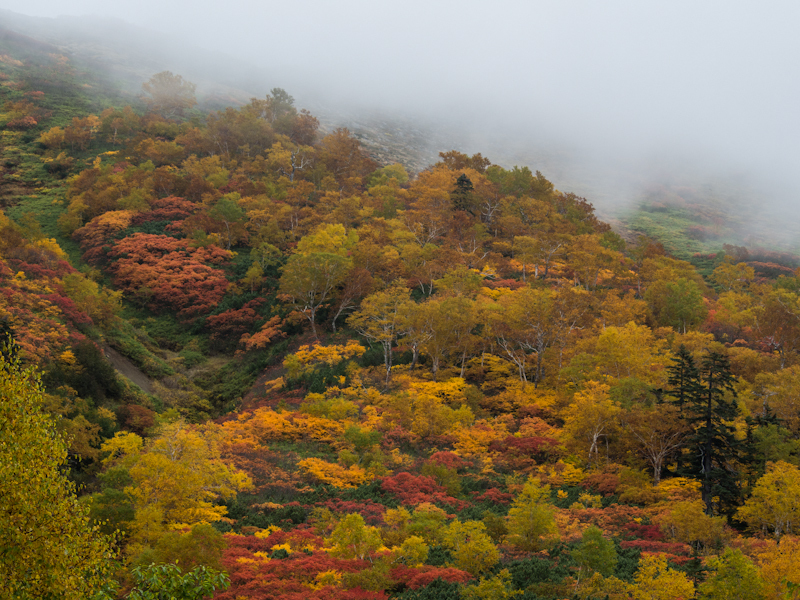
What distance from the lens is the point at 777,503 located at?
21.7 m

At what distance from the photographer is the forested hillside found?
57.0 ft

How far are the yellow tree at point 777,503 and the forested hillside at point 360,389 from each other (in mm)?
115

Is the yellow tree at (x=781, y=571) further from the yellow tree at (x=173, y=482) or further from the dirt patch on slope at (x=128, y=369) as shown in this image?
the dirt patch on slope at (x=128, y=369)

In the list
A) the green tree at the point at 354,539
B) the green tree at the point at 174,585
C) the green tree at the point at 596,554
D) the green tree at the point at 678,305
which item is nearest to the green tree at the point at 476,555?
the green tree at the point at 596,554

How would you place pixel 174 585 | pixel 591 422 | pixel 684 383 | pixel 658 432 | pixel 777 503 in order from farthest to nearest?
pixel 591 422
pixel 684 383
pixel 658 432
pixel 777 503
pixel 174 585

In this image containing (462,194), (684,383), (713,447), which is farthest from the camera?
(462,194)

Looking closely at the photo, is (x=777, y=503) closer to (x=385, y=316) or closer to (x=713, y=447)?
(x=713, y=447)

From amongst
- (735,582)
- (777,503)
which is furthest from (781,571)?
(777,503)

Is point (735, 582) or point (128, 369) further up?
point (735, 582)

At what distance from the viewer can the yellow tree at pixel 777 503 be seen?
21.6 meters

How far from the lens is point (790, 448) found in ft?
87.4

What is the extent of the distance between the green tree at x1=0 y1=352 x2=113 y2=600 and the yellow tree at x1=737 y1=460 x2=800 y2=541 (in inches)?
958

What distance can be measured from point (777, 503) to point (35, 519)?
2568 centimetres

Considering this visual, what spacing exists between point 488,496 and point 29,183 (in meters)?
76.2
